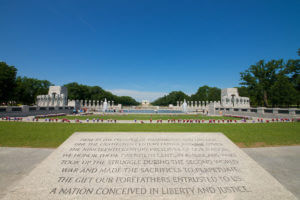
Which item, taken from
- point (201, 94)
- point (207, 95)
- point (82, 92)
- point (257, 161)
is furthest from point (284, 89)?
point (82, 92)

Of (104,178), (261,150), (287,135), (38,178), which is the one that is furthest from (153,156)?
(287,135)

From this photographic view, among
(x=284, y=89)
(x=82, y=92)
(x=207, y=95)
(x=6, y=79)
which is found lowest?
(x=284, y=89)

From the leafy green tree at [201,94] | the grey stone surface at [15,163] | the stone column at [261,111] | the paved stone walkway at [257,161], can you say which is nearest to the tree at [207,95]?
the leafy green tree at [201,94]

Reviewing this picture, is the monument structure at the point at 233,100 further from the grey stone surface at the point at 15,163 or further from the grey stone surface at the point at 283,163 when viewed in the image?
the grey stone surface at the point at 15,163

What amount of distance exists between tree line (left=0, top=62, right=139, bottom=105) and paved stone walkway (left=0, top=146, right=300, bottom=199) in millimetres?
48665

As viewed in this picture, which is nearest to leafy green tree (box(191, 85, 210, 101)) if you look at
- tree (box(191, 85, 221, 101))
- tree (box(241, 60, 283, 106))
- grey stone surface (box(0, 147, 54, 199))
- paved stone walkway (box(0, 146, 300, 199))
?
tree (box(191, 85, 221, 101))

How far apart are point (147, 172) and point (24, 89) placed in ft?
265

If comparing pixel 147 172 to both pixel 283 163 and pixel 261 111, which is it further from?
pixel 261 111

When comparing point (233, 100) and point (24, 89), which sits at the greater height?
point (24, 89)

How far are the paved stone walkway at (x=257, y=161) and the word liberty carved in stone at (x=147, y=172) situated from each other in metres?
1.40

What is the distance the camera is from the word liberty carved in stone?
12.6ft

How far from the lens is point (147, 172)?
4488 mm

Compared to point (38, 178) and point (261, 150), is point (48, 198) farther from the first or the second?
point (261, 150)

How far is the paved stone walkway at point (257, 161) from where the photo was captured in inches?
218
